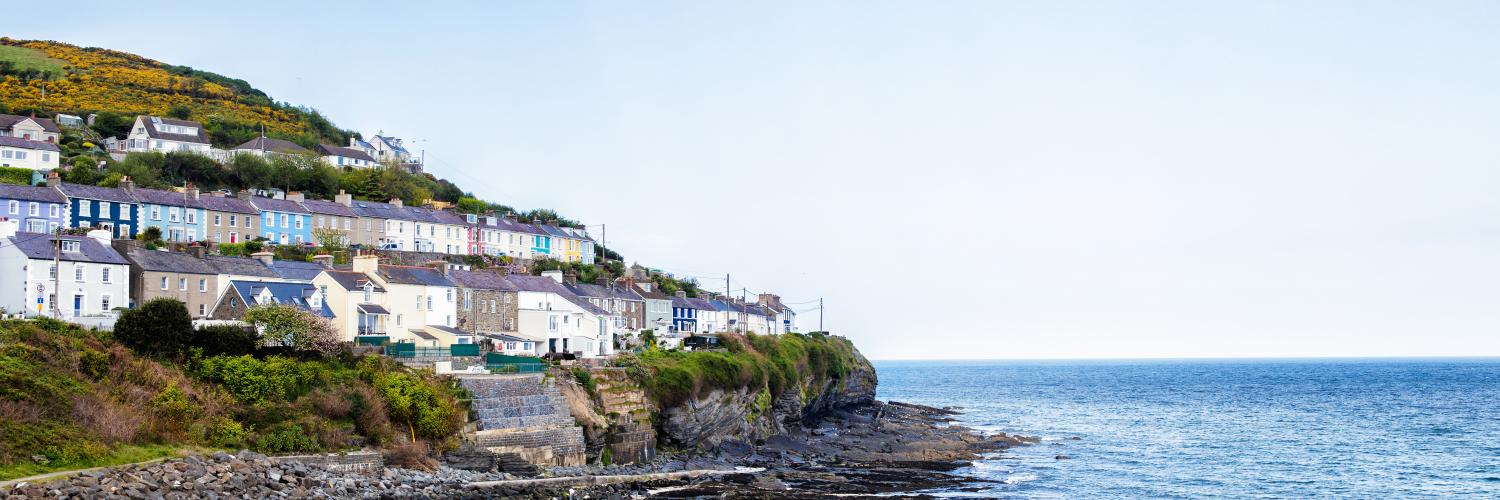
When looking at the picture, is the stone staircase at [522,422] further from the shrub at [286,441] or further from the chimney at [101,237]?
the chimney at [101,237]

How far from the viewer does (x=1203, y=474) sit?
62.4 metres

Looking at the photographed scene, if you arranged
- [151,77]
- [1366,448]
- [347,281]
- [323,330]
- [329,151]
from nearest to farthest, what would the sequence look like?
[323,330] → [347,281] → [1366,448] → [329,151] → [151,77]

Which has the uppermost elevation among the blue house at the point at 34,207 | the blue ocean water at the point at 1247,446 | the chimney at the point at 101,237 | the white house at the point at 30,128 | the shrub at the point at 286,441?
the white house at the point at 30,128

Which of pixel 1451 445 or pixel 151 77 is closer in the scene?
pixel 1451 445

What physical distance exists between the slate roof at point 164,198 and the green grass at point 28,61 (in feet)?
284

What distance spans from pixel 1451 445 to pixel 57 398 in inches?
2932

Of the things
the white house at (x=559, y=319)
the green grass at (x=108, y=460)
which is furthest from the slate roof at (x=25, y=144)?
the green grass at (x=108, y=460)

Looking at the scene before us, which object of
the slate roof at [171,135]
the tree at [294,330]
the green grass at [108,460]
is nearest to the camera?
the green grass at [108,460]

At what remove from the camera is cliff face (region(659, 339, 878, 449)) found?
61.1m

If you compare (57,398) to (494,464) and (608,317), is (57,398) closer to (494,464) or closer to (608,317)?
(494,464)

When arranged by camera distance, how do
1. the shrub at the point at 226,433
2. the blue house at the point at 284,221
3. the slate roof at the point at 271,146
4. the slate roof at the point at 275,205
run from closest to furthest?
1. the shrub at the point at 226,433
2. the blue house at the point at 284,221
3. the slate roof at the point at 275,205
4. the slate roof at the point at 271,146

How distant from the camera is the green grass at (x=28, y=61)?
529 feet

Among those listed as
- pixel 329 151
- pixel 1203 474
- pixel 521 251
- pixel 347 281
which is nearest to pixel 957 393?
pixel 521 251

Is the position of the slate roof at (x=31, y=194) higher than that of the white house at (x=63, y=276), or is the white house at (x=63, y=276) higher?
the slate roof at (x=31, y=194)
